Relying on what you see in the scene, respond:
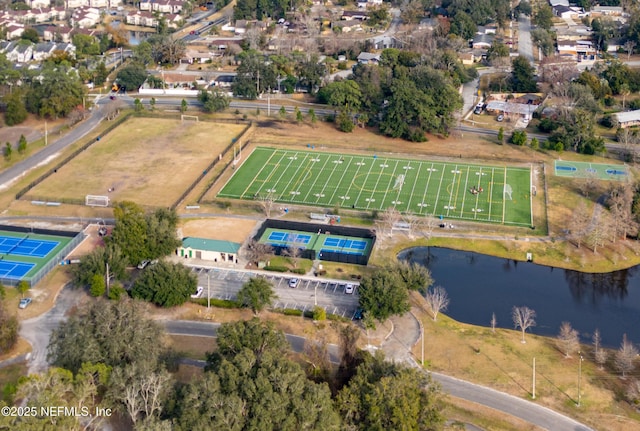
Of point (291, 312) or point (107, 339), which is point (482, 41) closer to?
point (291, 312)

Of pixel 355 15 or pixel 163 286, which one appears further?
pixel 355 15

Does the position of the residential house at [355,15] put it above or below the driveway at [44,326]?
above

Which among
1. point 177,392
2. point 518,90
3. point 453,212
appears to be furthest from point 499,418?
point 518,90

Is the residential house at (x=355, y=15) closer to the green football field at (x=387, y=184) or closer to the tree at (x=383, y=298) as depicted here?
the green football field at (x=387, y=184)

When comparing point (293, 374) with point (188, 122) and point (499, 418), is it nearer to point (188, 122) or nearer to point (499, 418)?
point (499, 418)

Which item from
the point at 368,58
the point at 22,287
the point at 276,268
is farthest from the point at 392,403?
the point at 368,58

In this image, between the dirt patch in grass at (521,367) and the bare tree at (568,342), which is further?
the bare tree at (568,342)

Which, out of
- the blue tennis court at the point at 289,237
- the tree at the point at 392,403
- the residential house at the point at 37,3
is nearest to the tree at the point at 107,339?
the tree at the point at 392,403
